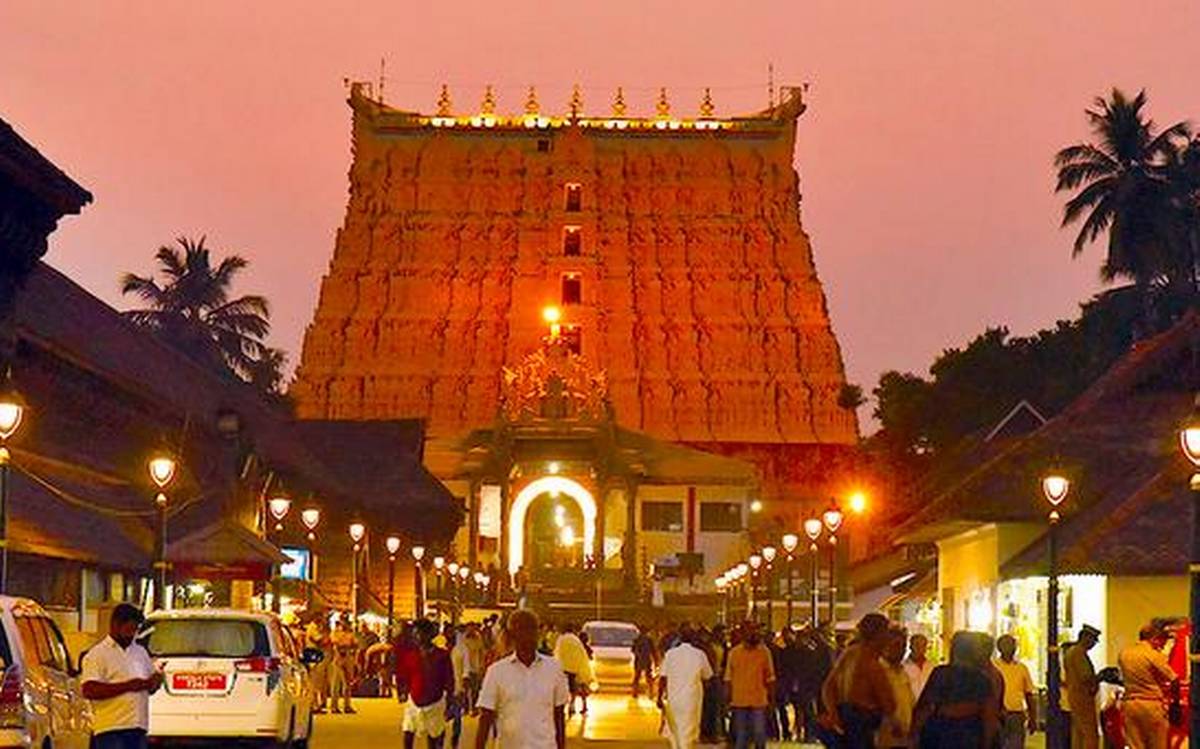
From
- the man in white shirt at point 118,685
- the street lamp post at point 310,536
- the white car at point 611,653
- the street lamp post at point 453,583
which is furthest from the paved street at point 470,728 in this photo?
the street lamp post at point 453,583

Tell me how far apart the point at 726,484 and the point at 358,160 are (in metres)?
29.1

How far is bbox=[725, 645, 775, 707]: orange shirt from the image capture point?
1050 inches

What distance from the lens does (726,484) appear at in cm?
12181

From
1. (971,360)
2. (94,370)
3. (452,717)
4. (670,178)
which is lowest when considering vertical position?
(452,717)

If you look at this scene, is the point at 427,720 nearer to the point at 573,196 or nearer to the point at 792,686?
the point at 792,686

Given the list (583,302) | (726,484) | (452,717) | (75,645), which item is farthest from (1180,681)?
(583,302)

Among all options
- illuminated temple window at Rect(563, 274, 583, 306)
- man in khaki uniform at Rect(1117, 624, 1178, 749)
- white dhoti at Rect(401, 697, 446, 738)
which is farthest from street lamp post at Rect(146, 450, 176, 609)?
illuminated temple window at Rect(563, 274, 583, 306)

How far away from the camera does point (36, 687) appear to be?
16828 mm

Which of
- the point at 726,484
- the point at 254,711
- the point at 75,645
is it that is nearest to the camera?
the point at 254,711

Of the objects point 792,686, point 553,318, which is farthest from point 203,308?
point 792,686

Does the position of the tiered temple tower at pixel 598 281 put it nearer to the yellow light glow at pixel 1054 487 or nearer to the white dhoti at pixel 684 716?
the yellow light glow at pixel 1054 487

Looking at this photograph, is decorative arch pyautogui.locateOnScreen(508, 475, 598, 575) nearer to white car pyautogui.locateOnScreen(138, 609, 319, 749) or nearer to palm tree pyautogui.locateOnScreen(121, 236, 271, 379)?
palm tree pyautogui.locateOnScreen(121, 236, 271, 379)

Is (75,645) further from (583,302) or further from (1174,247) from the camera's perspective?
(583,302)

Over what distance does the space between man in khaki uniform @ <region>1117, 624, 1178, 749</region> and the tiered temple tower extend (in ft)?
342
